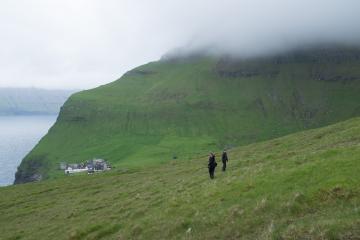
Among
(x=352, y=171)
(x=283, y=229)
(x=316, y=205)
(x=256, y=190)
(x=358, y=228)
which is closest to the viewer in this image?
(x=358, y=228)

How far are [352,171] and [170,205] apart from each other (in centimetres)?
1503

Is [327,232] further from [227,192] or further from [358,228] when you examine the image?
[227,192]

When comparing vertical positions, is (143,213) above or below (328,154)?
below

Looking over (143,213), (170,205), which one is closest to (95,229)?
(143,213)

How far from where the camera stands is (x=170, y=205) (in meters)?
37.2

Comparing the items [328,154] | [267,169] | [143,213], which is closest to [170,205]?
[143,213]

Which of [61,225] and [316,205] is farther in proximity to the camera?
[61,225]

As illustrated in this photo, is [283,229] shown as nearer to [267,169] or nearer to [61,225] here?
[267,169]

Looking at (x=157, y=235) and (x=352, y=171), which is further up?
(x=352, y=171)

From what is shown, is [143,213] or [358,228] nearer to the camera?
[358,228]

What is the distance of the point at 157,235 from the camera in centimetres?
3072

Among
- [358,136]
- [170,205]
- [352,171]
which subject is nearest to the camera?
[352,171]

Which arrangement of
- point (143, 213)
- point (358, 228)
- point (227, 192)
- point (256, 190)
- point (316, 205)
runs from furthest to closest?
point (143, 213) < point (227, 192) < point (256, 190) < point (316, 205) < point (358, 228)

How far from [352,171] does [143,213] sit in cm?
1872
